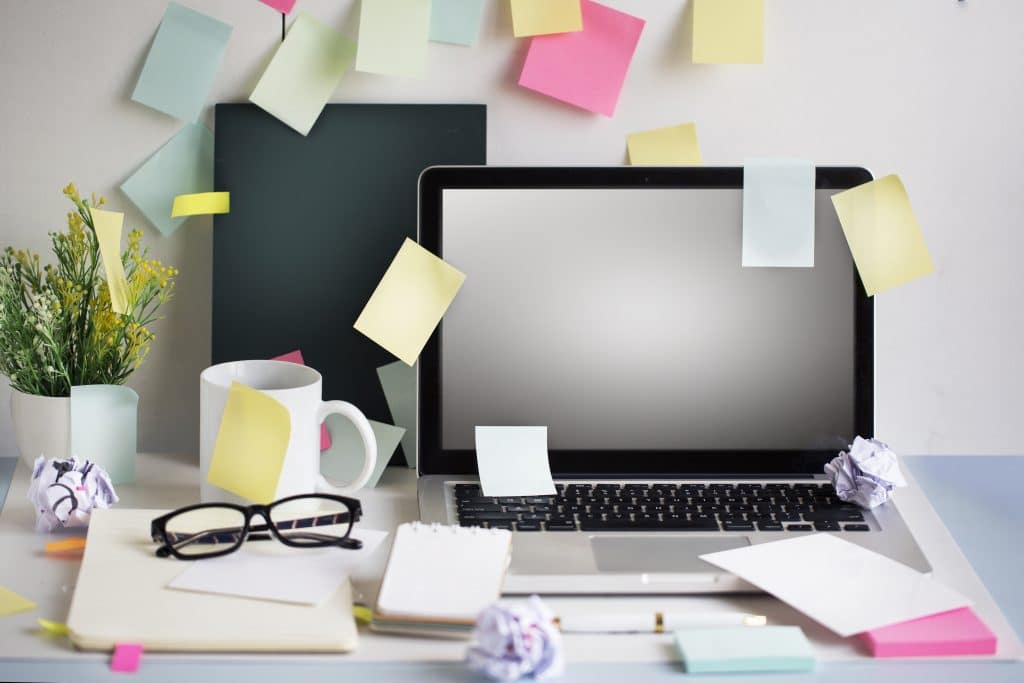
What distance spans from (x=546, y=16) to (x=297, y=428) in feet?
1.55

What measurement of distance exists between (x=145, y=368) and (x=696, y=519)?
60 cm

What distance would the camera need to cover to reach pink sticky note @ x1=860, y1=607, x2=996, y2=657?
65cm

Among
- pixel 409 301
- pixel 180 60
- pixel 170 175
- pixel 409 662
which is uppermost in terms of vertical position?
pixel 180 60

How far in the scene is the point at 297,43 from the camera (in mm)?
1029

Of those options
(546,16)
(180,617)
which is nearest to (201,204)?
(546,16)

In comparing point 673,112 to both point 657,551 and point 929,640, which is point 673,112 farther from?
point 929,640

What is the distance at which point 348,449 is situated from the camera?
1020 mm

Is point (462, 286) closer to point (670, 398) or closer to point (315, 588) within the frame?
point (670, 398)

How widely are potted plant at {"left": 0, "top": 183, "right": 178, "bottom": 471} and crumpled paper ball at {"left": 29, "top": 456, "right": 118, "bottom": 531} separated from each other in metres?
0.09

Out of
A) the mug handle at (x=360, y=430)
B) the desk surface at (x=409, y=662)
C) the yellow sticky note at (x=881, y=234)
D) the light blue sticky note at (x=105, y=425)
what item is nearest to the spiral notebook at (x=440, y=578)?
the desk surface at (x=409, y=662)

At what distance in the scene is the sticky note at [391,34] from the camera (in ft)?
3.34

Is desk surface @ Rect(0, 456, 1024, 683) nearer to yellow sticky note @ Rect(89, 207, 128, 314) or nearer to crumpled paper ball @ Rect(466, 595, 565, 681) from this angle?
crumpled paper ball @ Rect(466, 595, 565, 681)

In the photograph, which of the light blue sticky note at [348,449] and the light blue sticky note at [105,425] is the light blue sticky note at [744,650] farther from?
the light blue sticky note at [105,425]

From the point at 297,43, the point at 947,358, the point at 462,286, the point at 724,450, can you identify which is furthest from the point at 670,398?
the point at 297,43
